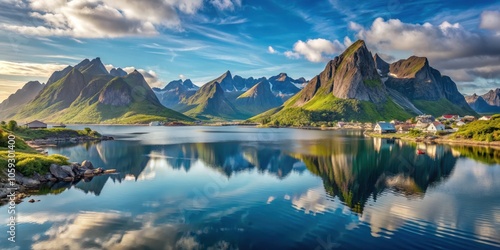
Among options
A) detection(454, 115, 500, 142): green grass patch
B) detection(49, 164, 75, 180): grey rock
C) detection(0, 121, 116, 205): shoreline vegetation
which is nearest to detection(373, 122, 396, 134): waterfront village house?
detection(454, 115, 500, 142): green grass patch

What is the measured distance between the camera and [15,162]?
2053 inches

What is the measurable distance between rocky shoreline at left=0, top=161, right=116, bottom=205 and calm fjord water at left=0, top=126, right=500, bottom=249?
2.82 metres

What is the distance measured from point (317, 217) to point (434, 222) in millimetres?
12784

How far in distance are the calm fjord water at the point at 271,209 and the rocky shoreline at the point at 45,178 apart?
282 cm

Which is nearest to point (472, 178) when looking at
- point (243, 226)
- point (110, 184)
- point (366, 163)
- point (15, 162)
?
point (366, 163)

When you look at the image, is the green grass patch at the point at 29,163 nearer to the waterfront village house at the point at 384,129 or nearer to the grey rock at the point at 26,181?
the grey rock at the point at 26,181

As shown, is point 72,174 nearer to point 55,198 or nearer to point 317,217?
point 55,198

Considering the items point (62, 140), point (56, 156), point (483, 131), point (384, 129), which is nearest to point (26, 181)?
point (56, 156)

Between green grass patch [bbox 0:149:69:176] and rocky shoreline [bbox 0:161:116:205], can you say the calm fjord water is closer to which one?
rocky shoreline [bbox 0:161:116:205]

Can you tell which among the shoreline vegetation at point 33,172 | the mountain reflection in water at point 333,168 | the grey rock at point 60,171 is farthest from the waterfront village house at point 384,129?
the grey rock at point 60,171

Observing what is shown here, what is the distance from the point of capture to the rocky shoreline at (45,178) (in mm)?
44781

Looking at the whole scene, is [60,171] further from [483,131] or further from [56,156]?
[483,131]

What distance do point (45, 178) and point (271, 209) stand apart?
4155cm

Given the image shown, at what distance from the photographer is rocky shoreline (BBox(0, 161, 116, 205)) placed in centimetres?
4478
